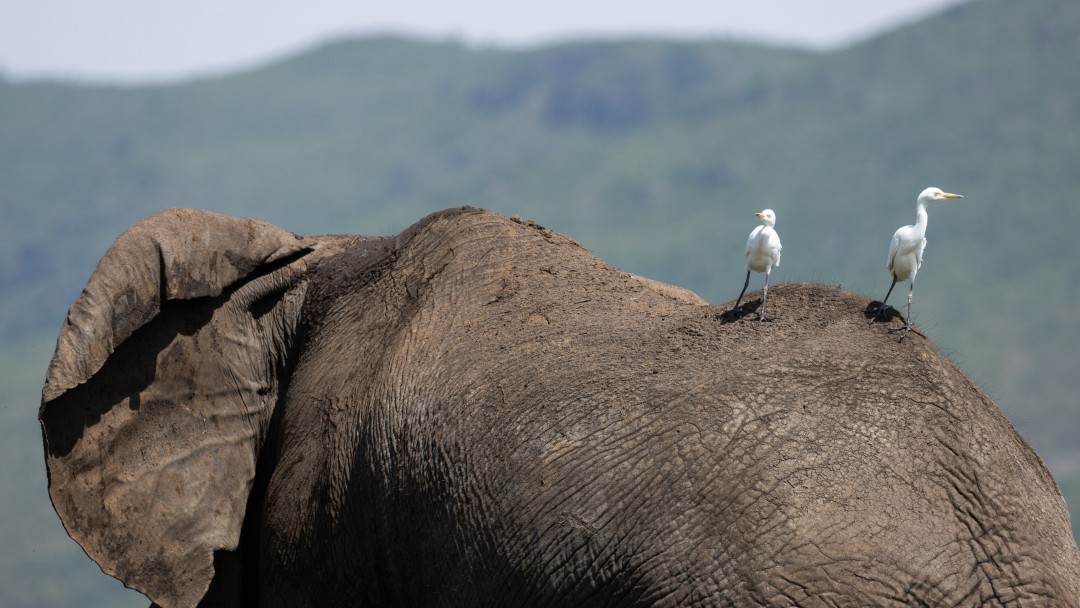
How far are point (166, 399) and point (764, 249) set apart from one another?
123 inches

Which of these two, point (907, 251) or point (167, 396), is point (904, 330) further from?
point (167, 396)

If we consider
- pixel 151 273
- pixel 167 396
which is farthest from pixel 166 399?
pixel 151 273

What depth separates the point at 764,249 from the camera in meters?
6.31

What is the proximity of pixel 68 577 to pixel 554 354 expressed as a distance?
12646 cm

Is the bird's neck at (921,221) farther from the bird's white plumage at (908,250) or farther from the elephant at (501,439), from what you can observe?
the elephant at (501,439)

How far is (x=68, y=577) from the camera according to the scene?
124 metres

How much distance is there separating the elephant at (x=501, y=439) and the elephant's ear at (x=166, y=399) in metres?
0.01

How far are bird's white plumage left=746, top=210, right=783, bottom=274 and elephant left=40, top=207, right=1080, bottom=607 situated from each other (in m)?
0.20

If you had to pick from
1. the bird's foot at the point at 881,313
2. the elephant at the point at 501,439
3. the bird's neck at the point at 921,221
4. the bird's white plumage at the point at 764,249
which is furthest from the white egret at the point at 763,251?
the bird's neck at the point at 921,221

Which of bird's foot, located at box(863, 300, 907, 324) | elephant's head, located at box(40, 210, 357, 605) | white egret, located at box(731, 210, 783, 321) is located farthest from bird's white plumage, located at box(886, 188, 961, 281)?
elephant's head, located at box(40, 210, 357, 605)

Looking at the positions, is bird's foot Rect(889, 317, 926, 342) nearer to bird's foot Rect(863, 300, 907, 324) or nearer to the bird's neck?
Result: bird's foot Rect(863, 300, 907, 324)

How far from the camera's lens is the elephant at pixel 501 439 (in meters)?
5.15

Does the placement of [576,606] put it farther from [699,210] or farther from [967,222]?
[699,210]

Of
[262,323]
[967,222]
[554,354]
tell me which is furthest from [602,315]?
[967,222]
